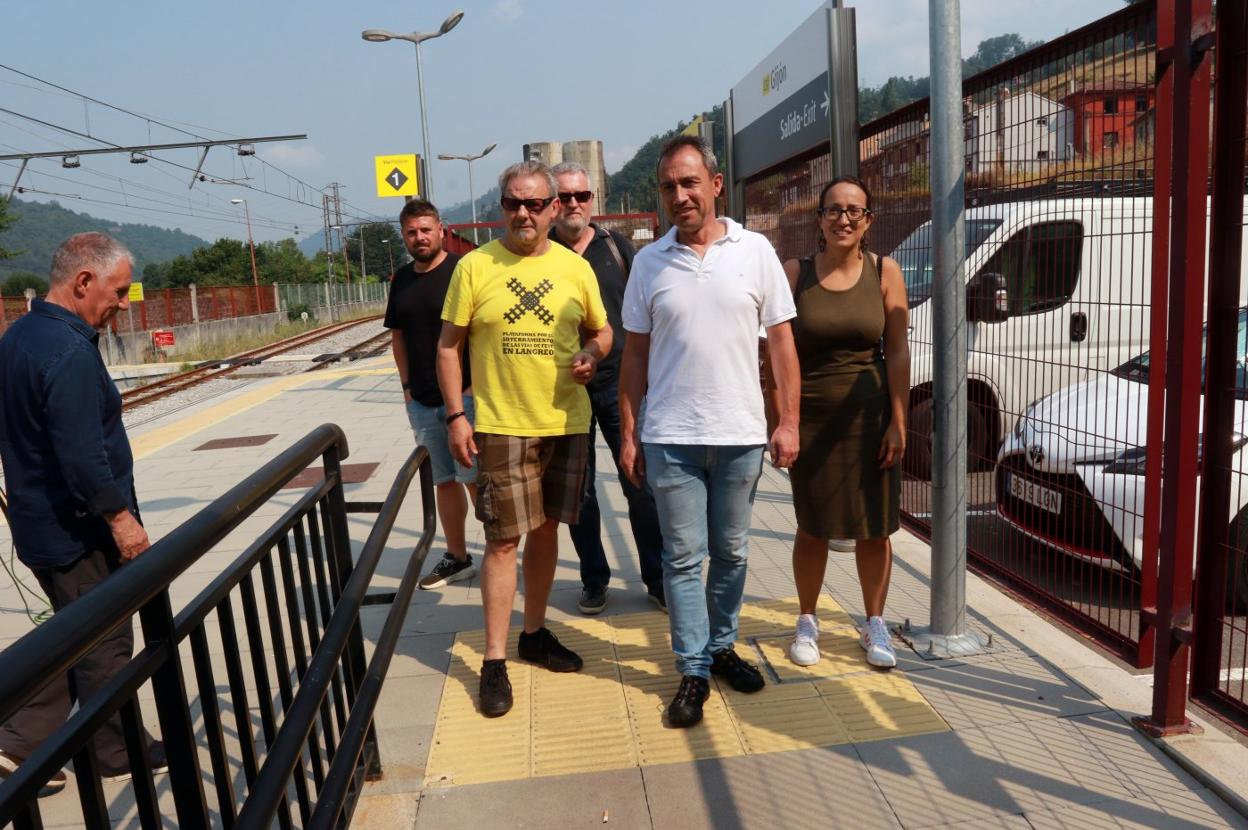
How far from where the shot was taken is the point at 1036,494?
434 cm

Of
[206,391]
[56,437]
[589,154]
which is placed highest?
[589,154]

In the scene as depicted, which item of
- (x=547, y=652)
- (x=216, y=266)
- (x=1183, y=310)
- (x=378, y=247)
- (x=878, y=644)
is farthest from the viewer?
(x=378, y=247)

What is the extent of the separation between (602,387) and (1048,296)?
187 centimetres

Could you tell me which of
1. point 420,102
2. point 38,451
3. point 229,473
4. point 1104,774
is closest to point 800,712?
point 1104,774

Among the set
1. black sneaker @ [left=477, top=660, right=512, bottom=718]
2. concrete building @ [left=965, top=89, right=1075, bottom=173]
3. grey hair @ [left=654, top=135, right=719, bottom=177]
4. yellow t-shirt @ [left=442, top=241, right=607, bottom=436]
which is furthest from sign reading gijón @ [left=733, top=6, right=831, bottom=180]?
black sneaker @ [left=477, top=660, right=512, bottom=718]

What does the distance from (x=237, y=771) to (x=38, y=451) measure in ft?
3.74

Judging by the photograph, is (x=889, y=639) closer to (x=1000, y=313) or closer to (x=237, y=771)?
(x=1000, y=313)

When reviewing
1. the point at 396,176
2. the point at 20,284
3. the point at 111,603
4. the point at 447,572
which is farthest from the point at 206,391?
the point at 20,284

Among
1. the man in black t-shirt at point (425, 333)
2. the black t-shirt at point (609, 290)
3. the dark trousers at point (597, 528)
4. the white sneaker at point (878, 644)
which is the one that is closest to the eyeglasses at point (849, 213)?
the black t-shirt at point (609, 290)

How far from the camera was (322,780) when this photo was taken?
8.01ft

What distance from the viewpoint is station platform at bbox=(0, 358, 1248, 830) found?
108 inches

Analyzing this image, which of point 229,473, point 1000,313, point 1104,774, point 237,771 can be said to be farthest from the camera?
point 229,473

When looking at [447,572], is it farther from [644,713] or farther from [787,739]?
[787,739]

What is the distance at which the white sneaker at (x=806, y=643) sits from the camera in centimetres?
371
